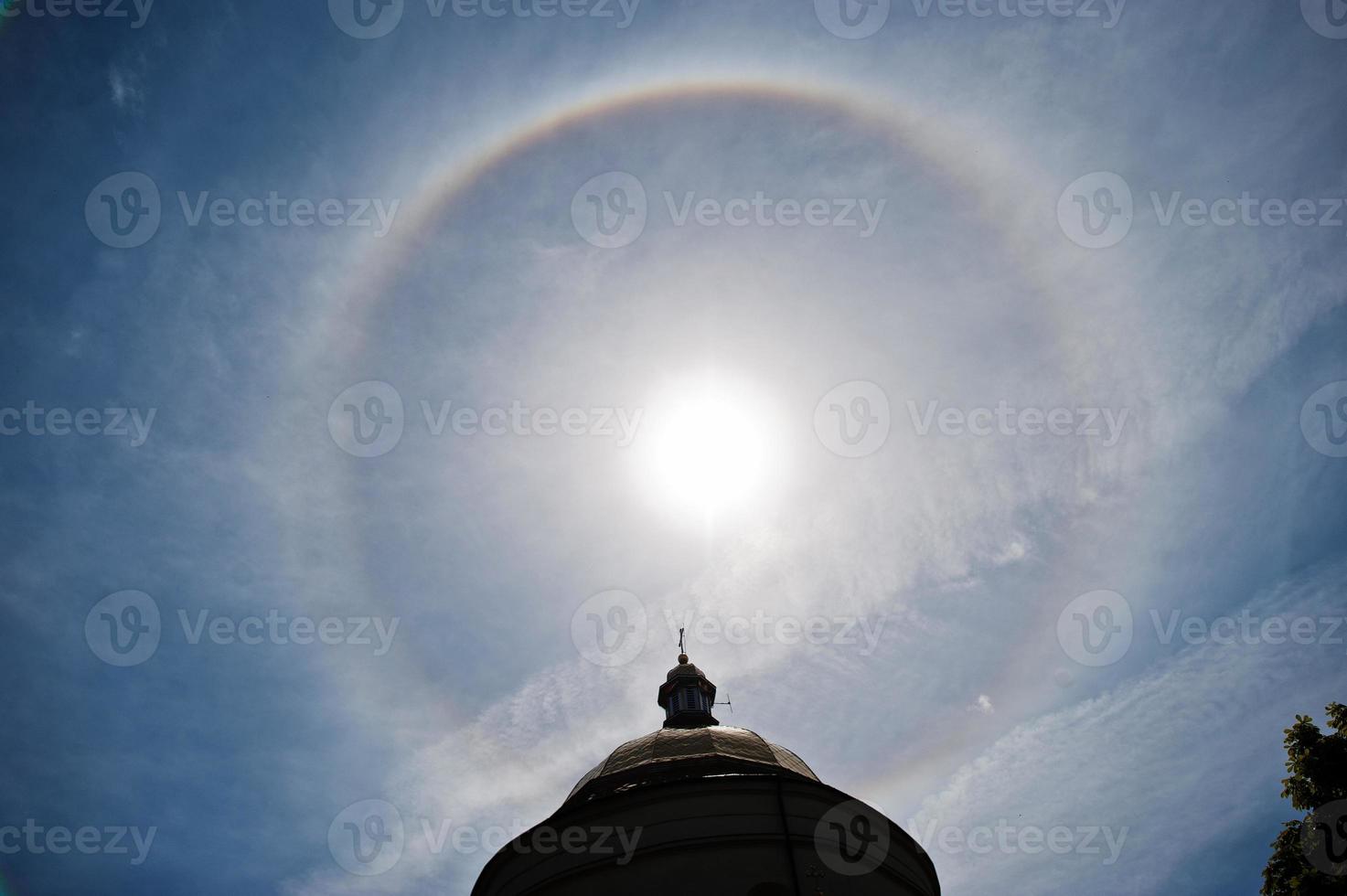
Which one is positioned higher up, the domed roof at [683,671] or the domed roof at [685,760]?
the domed roof at [683,671]

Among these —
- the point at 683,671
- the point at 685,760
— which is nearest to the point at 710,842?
the point at 685,760

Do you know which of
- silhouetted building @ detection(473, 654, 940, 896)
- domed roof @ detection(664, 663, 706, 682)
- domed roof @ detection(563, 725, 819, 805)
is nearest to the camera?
silhouetted building @ detection(473, 654, 940, 896)

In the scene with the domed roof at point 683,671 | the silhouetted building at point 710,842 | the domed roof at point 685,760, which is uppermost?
the domed roof at point 683,671

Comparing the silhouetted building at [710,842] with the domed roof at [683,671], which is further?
the domed roof at [683,671]

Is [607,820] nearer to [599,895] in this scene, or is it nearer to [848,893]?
[599,895]

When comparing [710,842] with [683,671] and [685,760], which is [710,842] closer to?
[685,760]

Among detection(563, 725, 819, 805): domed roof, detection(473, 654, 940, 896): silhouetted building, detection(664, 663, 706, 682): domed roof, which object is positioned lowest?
detection(473, 654, 940, 896): silhouetted building

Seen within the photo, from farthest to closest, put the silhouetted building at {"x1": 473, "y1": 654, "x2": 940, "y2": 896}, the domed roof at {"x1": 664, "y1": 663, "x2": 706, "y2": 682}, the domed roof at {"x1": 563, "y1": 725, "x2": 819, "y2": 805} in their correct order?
1. the domed roof at {"x1": 664, "y1": 663, "x2": 706, "y2": 682}
2. the domed roof at {"x1": 563, "y1": 725, "x2": 819, "y2": 805}
3. the silhouetted building at {"x1": 473, "y1": 654, "x2": 940, "y2": 896}
